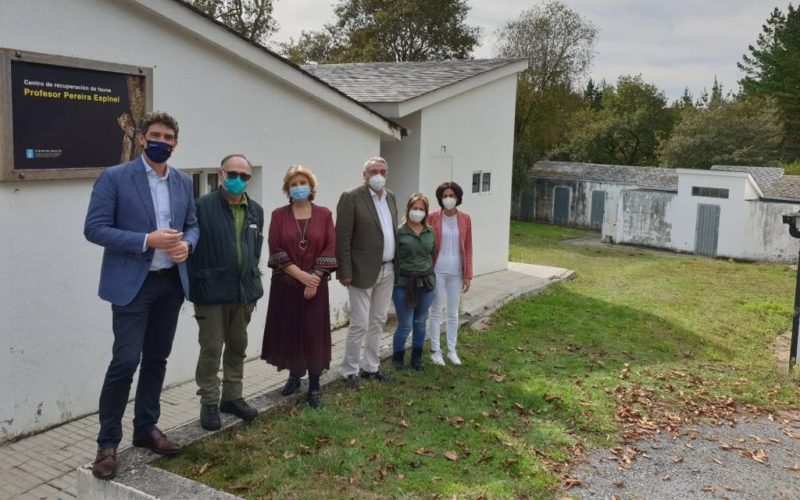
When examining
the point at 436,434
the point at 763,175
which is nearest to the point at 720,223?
the point at 763,175

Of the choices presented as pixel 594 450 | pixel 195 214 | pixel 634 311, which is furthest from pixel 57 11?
pixel 634 311

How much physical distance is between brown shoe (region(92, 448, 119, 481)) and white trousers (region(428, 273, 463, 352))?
3895 mm

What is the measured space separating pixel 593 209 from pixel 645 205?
7084mm

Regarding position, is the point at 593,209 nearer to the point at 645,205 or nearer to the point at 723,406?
the point at 645,205

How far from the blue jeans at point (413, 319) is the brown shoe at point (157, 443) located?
293 cm

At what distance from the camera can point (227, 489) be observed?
4250 millimetres

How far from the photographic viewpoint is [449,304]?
748 cm

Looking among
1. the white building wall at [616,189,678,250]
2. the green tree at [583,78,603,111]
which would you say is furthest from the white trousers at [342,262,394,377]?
the green tree at [583,78,603,111]

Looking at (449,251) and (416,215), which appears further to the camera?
(449,251)

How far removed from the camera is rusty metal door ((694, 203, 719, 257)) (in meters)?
25.0

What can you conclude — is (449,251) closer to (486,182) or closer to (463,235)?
(463,235)

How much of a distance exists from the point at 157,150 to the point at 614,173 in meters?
32.5

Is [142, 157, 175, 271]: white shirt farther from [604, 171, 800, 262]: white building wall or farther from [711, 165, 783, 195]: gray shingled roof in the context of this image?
[711, 165, 783, 195]: gray shingled roof

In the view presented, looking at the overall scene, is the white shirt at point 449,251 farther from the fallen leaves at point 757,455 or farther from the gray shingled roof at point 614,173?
the gray shingled roof at point 614,173
